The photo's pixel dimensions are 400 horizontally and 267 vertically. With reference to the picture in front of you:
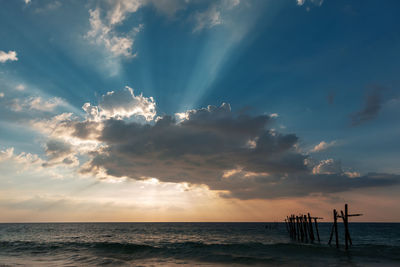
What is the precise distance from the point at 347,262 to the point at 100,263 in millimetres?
22792

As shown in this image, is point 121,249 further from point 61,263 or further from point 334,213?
point 334,213

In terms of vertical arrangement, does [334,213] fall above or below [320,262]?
above

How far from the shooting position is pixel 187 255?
31234 millimetres

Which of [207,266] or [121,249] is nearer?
[207,266]

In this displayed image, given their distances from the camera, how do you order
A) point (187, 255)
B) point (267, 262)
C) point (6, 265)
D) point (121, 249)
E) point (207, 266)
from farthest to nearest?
point (121, 249), point (187, 255), point (267, 262), point (207, 266), point (6, 265)

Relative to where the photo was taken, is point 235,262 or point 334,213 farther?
point 334,213

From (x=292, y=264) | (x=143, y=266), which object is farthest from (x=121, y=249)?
(x=292, y=264)

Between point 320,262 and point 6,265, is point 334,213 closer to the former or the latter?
point 320,262

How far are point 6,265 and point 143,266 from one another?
11312mm

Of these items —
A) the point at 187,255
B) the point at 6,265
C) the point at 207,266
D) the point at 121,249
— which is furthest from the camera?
the point at 121,249

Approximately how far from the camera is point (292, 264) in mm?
24141

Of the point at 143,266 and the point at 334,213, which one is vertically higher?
the point at 334,213

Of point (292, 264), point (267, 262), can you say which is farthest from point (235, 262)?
point (292, 264)

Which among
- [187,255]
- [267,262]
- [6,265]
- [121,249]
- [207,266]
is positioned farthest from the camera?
[121,249]
